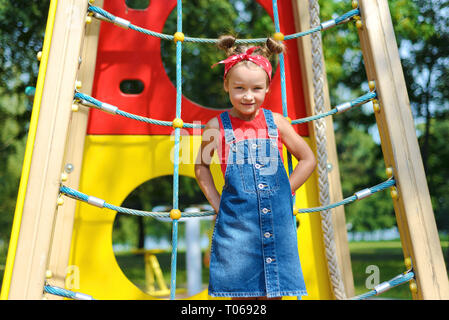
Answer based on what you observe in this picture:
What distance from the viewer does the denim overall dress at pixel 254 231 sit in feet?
4.48

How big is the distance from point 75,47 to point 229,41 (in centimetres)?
50

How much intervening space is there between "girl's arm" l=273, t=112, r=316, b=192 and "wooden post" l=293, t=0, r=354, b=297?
72 centimetres

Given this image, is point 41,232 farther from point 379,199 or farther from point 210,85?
point 379,199

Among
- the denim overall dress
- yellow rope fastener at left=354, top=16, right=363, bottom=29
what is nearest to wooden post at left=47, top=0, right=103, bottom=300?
the denim overall dress

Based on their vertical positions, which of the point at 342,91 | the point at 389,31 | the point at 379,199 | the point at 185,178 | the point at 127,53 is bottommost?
the point at 389,31

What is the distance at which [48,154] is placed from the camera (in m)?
1.32

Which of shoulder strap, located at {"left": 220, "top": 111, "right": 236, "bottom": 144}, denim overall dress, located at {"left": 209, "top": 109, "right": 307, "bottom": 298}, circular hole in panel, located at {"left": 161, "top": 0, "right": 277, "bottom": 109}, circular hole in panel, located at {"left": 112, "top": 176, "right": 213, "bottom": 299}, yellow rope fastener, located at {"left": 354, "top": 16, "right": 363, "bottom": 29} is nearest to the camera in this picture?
denim overall dress, located at {"left": 209, "top": 109, "right": 307, "bottom": 298}

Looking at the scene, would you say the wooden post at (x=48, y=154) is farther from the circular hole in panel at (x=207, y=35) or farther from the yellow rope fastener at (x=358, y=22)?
the circular hole in panel at (x=207, y=35)

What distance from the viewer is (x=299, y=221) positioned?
2219 mm

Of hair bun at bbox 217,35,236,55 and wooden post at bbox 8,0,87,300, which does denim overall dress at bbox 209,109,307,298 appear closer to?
hair bun at bbox 217,35,236,55

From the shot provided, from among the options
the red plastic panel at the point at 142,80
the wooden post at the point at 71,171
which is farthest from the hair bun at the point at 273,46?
the wooden post at the point at 71,171

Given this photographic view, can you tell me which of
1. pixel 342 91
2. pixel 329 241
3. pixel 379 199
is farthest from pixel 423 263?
pixel 379 199

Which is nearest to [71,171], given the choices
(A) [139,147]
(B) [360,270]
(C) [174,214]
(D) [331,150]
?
(A) [139,147]

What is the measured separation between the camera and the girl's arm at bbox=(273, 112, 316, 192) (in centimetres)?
147
